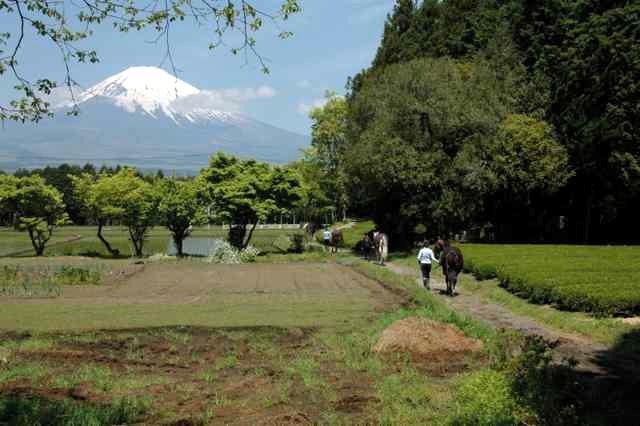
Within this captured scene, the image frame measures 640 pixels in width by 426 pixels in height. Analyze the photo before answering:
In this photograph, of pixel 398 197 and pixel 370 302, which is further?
pixel 398 197

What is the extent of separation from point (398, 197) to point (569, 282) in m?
20.4

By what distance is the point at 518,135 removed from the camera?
36125mm

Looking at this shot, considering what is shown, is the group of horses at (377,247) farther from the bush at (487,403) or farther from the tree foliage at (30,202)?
the bush at (487,403)

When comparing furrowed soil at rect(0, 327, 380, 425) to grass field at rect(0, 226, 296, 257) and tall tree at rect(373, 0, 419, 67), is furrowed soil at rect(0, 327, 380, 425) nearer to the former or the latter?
grass field at rect(0, 226, 296, 257)

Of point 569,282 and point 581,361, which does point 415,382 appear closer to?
point 581,361

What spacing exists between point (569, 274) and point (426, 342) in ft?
32.6

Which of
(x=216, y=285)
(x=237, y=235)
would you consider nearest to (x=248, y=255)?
(x=237, y=235)

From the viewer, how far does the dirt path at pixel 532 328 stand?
38.3 feet

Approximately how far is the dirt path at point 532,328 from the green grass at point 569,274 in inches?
45.4

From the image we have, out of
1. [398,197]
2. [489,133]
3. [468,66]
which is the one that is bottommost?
[398,197]

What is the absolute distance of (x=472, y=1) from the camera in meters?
57.7

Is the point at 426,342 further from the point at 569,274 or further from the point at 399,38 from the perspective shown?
the point at 399,38

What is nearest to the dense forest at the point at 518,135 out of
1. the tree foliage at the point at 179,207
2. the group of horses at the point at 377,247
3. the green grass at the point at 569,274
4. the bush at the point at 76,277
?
the group of horses at the point at 377,247

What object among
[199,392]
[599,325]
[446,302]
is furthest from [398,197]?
[199,392]
